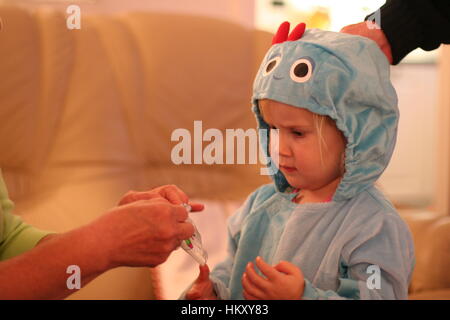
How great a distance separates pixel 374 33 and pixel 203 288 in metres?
0.47

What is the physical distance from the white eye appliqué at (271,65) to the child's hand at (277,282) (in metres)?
0.26

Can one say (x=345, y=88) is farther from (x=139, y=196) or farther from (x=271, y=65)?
(x=139, y=196)

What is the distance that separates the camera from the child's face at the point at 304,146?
719 millimetres

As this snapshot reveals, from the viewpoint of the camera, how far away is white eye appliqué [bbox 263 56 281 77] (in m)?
0.73

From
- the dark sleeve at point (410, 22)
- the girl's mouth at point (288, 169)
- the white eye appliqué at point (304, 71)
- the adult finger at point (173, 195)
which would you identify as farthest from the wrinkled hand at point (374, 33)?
the adult finger at point (173, 195)

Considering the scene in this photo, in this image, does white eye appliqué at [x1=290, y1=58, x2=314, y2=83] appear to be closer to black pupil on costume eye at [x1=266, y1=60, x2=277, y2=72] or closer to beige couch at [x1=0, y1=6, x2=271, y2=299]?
black pupil on costume eye at [x1=266, y1=60, x2=277, y2=72]

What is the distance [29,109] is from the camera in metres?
0.89

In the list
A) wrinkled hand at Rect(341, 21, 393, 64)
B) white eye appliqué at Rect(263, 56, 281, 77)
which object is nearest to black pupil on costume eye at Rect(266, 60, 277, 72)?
white eye appliqué at Rect(263, 56, 281, 77)

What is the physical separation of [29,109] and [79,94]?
0.16 meters

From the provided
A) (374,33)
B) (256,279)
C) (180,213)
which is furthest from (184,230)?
(374,33)

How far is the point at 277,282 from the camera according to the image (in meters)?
0.70

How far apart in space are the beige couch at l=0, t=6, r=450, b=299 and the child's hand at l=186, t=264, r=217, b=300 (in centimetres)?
16
